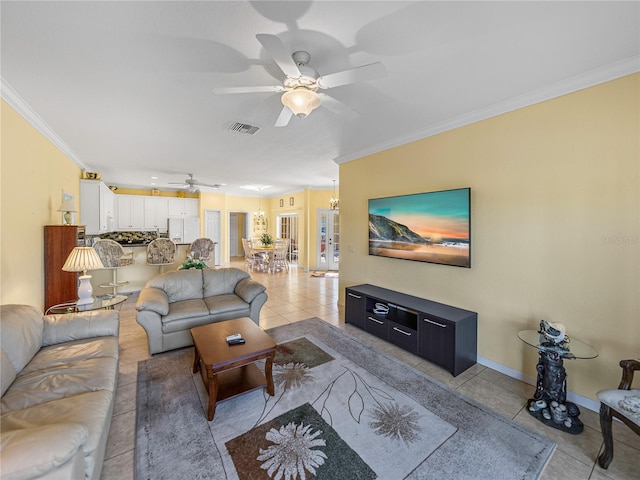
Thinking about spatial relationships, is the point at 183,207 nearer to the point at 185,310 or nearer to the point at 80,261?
the point at 80,261

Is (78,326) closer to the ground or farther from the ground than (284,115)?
closer to the ground

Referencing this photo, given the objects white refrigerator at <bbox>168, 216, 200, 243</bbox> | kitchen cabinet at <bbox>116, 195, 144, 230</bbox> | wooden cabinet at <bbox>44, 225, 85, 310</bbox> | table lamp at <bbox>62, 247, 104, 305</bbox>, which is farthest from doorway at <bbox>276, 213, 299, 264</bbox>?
table lamp at <bbox>62, 247, 104, 305</bbox>

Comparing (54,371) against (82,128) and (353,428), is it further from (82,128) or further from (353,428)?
(82,128)

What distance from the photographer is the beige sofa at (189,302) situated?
2.98 meters

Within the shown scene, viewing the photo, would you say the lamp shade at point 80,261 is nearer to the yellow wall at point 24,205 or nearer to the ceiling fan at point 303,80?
the yellow wall at point 24,205

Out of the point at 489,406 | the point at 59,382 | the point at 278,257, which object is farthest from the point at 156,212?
the point at 489,406

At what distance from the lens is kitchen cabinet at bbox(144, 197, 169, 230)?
316 inches

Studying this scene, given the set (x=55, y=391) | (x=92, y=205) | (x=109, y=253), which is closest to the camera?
(x=55, y=391)

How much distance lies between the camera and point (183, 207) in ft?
28.3

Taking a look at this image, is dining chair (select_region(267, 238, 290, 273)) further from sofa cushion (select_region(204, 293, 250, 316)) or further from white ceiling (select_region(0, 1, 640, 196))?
white ceiling (select_region(0, 1, 640, 196))

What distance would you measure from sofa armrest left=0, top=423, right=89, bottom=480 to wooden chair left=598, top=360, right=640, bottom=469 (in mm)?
2914

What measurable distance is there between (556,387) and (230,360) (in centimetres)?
259

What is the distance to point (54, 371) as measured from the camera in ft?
5.98

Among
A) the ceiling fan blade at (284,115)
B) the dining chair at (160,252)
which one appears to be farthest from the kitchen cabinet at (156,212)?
the ceiling fan blade at (284,115)
